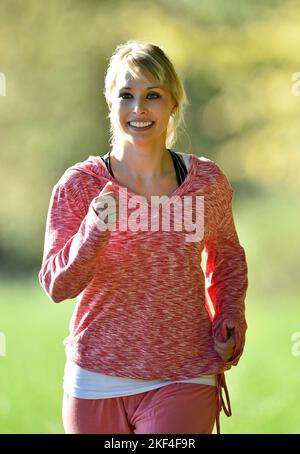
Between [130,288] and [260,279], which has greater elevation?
[260,279]

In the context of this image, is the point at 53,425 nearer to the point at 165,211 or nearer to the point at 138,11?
the point at 165,211

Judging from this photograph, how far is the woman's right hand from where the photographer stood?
174cm

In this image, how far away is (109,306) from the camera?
1.88 m

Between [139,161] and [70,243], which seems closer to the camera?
[70,243]

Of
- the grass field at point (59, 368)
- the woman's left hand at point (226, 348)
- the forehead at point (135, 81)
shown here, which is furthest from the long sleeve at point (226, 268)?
the grass field at point (59, 368)

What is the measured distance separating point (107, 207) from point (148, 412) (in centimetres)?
44

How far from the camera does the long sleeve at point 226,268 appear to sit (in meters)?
2.00

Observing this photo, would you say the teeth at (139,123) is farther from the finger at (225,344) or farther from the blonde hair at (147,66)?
the finger at (225,344)

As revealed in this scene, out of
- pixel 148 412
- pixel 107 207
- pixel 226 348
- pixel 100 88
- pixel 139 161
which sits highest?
pixel 100 88

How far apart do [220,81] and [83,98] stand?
633 mm

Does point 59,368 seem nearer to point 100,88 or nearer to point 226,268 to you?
point 100,88

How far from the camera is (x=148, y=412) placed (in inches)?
72.7

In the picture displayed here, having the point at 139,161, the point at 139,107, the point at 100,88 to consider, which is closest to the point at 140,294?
the point at 139,161
